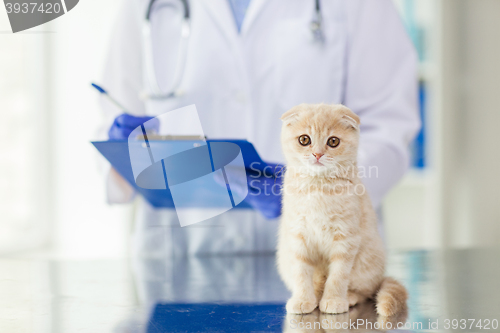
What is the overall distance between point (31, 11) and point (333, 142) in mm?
831

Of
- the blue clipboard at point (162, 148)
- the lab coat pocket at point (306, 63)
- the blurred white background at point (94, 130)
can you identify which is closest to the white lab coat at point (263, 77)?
the lab coat pocket at point (306, 63)

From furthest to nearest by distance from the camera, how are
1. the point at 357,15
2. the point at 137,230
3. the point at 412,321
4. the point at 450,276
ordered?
1. the point at 137,230
2. the point at 357,15
3. the point at 450,276
4. the point at 412,321

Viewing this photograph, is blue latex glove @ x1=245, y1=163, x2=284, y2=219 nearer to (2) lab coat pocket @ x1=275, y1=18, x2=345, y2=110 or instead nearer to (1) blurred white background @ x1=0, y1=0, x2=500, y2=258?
(2) lab coat pocket @ x1=275, y1=18, x2=345, y2=110

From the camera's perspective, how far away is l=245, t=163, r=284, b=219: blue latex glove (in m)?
0.56

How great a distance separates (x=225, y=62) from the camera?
37.8 inches

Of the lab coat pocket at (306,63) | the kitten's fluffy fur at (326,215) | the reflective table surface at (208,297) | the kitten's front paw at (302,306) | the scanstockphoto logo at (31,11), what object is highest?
the scanstockphoto logo at (31,11)

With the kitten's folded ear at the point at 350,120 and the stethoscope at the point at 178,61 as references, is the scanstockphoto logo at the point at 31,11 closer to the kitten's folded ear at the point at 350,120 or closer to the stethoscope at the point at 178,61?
the stethoscope at the point at 178,61

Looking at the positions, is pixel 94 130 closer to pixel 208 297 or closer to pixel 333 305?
pixel 208 297

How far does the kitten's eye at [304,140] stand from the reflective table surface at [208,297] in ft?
0.67

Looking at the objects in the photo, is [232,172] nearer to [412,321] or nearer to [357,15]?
[412,321]

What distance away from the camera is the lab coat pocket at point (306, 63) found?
31.3 inches

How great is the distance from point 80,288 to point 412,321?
20.9 inches

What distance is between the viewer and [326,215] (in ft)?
1.58

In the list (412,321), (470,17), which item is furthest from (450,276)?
(470,17)
